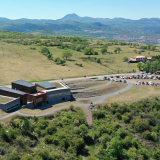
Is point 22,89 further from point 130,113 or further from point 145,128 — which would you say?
point 145,128

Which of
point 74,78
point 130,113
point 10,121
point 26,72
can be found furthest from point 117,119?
point 26,72

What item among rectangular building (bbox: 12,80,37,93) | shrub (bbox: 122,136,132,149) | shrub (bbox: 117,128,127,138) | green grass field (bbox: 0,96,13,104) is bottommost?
shrub (bbox: 122,136,132,149)

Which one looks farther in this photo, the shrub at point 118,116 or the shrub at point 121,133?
the shrub at point 118,116

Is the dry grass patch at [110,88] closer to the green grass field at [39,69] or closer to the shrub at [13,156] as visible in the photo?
the green grass field at [39,69]

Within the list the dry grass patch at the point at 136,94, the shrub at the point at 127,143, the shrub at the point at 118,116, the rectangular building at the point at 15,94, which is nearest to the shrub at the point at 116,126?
the shrub at the point at 127,143

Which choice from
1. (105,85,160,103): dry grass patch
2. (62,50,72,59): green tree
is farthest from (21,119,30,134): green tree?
(62,50,72,59): green tree

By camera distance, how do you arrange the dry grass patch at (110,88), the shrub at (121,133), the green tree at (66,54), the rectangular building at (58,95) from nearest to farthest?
the shrub at (121,133) < the rectangular building at (58,95) < the dry grass patch at (110,88) < the green tree at (66,54)

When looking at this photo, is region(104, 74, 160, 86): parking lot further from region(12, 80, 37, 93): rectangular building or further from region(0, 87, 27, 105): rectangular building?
region(0, 87, 27, 105): rectangular building
